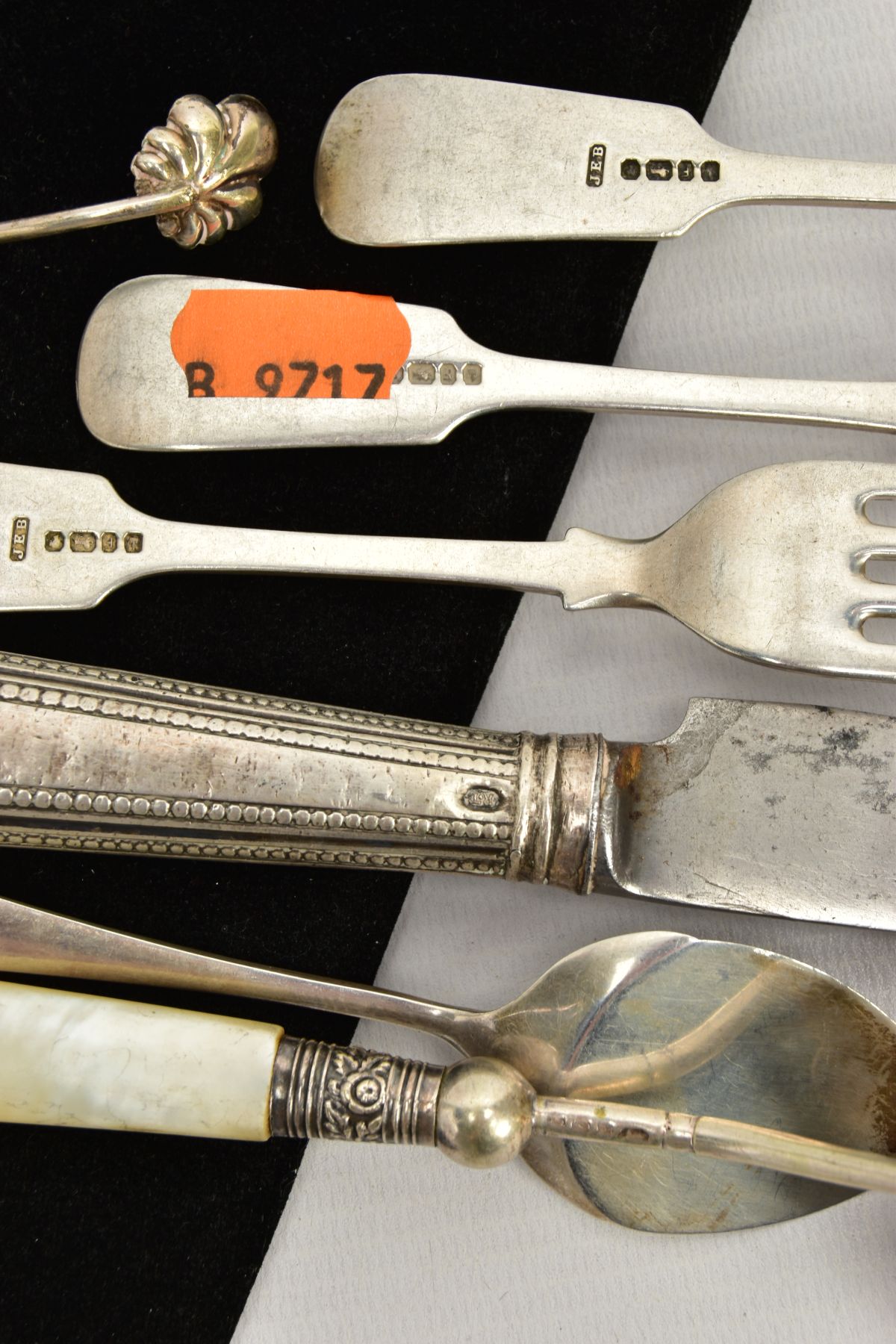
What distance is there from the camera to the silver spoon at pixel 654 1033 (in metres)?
0.90

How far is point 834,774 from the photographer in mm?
912

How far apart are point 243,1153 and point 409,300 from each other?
70cm

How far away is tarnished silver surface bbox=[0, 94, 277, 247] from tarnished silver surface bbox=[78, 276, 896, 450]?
62mm

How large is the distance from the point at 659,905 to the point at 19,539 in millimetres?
574

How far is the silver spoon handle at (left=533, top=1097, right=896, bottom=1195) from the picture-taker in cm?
82

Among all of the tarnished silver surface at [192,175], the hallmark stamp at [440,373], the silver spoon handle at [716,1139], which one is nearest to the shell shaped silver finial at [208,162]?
the tarnished silver surface at [192,175]

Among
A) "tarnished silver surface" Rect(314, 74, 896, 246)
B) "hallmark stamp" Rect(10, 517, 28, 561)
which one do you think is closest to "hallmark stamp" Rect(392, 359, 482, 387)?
"tarnished silver surface" Rect(314, 74, 896, 246)

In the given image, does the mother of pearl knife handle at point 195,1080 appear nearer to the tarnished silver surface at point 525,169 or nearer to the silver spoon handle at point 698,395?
the silver spoon handle at point 698,395

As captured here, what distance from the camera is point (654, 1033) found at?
92 centimetres

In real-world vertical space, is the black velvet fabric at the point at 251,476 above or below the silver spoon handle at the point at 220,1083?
above

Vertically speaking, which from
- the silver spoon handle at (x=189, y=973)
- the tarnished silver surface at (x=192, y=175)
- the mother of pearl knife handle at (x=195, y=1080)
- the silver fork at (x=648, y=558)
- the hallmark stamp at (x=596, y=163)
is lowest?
the mother of pearl knife handle at (x=195, y=1080)

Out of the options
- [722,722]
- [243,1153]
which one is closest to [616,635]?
[722,722]

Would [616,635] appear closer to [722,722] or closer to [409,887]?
[722,722]

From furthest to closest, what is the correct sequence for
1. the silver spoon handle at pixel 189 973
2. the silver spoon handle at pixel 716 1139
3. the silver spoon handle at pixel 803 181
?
the silver spoon handle at pixel 803 181
the silver spoon handle at pixel 189 973
the silver spoon handle at pixel 716 1139
